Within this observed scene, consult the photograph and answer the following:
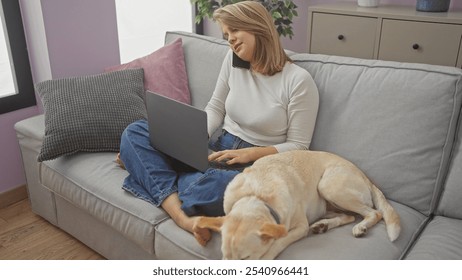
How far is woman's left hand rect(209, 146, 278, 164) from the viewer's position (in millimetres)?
1559

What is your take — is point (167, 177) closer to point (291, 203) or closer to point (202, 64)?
point (291, 203)

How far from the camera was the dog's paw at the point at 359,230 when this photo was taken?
132 centimetres

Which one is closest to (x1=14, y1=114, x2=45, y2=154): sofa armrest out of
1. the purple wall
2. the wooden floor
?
the purple wall

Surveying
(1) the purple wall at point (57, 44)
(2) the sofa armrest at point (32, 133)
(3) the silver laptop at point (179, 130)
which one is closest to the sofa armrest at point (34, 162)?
(2) the sofa armrest at point (32, 133)

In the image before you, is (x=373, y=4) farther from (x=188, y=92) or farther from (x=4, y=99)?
(x=4, y=99)

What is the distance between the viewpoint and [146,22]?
305cm

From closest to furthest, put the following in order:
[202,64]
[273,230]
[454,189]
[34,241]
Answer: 1. [273,230]
2. [454,189]
3. [34,241]
4. [202,64]

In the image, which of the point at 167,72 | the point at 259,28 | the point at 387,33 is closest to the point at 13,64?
the point at 167,72

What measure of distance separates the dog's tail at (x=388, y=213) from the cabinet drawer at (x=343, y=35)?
1.42m

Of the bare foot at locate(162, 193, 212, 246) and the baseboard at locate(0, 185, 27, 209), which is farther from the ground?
the bare foot at locate(162, 193, 212, 246)

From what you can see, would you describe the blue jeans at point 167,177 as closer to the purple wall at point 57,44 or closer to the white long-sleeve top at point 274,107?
the white long-sleeve top at point 274,107

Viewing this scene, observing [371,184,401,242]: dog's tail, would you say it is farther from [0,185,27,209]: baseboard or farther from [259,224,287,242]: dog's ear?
[0,185,27,209]: baseboard

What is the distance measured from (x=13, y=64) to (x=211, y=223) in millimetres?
1557

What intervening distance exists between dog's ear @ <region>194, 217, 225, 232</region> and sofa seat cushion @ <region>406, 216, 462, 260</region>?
22.2 inches
